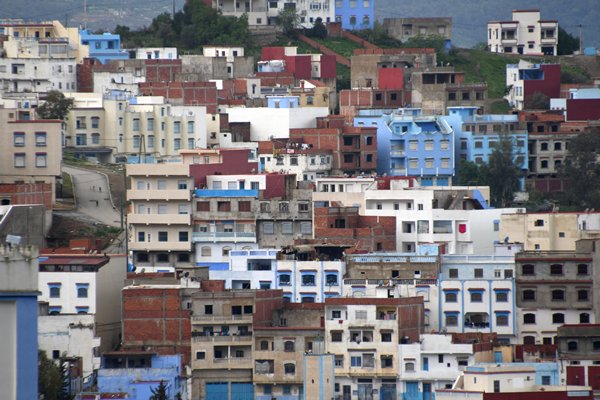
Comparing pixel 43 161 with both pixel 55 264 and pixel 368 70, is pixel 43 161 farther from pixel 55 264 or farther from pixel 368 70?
pixel 368 70

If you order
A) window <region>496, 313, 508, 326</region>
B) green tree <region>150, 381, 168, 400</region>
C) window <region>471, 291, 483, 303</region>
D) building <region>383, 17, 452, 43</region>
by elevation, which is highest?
building <region>383, 17, 452, 43</region>

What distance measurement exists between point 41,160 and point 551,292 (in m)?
23.2

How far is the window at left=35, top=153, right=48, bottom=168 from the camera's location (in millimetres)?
82688

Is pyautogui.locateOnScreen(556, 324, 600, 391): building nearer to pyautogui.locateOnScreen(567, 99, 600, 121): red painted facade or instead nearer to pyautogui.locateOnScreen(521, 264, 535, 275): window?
pyautogui.locateOnScreen(521, 264, 535, 275): window

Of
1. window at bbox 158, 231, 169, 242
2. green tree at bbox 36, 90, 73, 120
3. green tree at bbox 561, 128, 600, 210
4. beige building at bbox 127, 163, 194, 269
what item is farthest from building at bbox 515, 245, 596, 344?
green tree at bbox 36, 90, 73, 120

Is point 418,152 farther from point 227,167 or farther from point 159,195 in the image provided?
point 159,195

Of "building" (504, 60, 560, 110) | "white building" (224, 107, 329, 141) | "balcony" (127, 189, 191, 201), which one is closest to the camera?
"balcony" (127, 189, 191, 201)

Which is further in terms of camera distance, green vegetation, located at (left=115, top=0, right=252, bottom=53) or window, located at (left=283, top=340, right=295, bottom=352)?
green vegetation, located at (left=115, top=0, right=252, bottom=53)

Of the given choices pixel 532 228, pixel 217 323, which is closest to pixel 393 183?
pixel 532 228

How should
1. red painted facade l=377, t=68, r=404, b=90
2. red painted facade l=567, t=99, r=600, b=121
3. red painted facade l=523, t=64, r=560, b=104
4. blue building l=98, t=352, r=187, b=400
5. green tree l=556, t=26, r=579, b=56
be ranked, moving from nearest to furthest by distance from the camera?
blue building l=98, t=352, r=187, b=400, red painted facade l=567, t=99, r=600, b=121, red painted facade l=377, t=68, r=404, b=90, red painted facade l=523, t=64, r=560, b=104, green tree l=556, t=26, r=579, b=56

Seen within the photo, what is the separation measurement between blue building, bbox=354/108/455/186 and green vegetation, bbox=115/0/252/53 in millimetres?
25829

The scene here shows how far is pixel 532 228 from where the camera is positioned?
75.8 metres

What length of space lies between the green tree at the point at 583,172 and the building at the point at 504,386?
116 feet

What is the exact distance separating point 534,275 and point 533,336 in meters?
1.80
